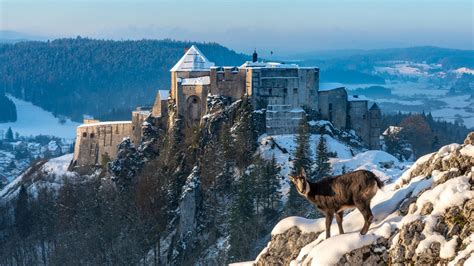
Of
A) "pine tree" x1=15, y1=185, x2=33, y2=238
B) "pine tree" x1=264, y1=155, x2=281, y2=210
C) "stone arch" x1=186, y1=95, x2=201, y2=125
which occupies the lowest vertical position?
"pine tree" x1=15, y1=185, x2=33, y2=238

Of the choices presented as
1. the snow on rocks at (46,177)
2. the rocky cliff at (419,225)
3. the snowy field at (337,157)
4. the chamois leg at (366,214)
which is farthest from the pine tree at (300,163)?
the chamois leg at (366,214)

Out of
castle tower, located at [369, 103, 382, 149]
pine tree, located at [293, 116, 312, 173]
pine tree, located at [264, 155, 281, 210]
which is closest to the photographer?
pine tree, located at [264, 155, 281, 210]

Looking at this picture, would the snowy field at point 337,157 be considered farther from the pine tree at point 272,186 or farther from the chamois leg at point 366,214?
the chamois leg at point 366,214

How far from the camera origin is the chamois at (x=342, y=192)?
15578mm

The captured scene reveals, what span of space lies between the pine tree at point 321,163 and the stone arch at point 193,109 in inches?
562

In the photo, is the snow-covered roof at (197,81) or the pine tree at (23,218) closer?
the pine tree at (23,218)

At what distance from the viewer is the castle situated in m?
66.6

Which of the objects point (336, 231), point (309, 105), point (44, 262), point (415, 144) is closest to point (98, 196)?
point (44, 262)

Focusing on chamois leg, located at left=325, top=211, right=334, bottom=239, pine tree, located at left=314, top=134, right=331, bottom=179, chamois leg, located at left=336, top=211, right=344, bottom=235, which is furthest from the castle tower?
chamois leg, located at left=336, top=211, right=344, bottom=235

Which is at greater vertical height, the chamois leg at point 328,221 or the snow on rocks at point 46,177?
the chamois leg at point 328,221

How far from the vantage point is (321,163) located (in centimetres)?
5884

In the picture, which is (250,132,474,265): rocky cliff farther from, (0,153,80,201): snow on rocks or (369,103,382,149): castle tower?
(0,153,80,201): snow on rocks

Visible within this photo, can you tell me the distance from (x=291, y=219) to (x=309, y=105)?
49.5 meters

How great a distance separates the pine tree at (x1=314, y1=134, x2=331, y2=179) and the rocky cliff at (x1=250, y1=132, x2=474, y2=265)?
40.9 metres
